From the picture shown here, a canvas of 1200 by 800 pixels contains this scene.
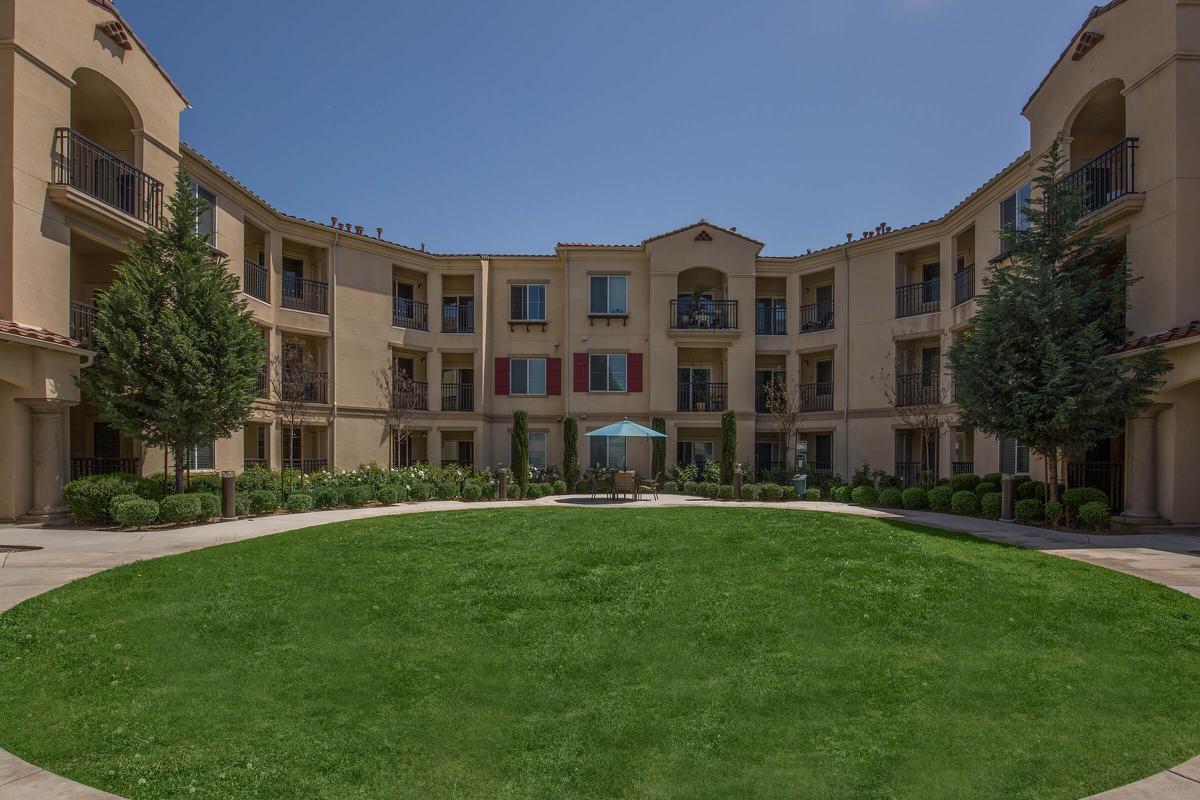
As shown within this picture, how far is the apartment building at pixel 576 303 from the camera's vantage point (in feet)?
43.7

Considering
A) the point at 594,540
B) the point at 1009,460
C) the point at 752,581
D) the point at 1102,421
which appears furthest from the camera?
the point at 1009,460

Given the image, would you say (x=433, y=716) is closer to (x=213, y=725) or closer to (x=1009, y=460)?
(x=213, y=725)

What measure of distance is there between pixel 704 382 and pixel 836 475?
647 centimetres

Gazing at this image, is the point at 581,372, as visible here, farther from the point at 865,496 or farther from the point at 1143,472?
the point at 1143,472

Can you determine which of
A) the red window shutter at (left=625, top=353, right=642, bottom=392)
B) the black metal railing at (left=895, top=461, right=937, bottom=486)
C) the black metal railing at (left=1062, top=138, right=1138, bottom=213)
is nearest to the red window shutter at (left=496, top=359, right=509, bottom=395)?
the red window shutter at (left=625, top=353, right=642, bottom=392)

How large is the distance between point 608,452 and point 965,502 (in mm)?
14334

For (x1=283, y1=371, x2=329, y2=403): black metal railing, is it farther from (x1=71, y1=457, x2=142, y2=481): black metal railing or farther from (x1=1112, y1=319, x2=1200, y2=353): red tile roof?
(x1=1112, y1=319, x2=1200, y2=353): red tile roof

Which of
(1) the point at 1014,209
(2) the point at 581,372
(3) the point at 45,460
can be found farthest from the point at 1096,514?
(3) the point at 45,460

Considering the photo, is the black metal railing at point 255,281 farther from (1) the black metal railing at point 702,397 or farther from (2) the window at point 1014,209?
(2) the window at point 1014,209

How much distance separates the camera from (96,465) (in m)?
16.0

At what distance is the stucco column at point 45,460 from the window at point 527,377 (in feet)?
54.1

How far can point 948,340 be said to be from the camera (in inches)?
895

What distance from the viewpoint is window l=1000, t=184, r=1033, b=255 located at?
18.6 m

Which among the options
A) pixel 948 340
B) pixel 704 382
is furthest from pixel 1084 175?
pixel 704 382
